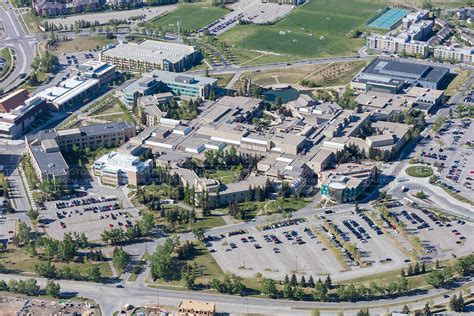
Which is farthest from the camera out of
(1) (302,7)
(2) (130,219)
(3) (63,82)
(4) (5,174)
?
(1) (302,7)

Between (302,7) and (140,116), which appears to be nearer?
(140,116)

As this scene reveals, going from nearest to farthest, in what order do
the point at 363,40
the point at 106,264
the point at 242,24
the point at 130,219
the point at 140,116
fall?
the point at 106,264
the point at 130,219
the point at 140,116
the point at 363,40
the point at 242,24

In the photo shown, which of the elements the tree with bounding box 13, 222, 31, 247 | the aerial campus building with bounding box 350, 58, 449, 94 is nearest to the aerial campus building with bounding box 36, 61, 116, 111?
the tree with bounding box 13, 222, 31, 247

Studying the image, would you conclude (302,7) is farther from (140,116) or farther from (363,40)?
(140,116)

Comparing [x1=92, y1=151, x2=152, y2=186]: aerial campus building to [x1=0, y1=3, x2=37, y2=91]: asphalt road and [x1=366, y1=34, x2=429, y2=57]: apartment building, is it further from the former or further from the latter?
[x1=366, y1=34, x2=429, y2=57]: apartment building

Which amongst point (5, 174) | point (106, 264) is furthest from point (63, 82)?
point (106, 264)

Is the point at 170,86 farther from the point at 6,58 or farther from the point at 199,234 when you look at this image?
the point at 199,234

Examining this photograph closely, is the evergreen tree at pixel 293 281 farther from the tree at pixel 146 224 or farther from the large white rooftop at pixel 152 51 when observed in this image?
the large white rooftop at pixel 152 51

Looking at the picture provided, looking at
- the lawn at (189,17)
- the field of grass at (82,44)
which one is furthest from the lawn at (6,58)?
the lawn at (189,17)
